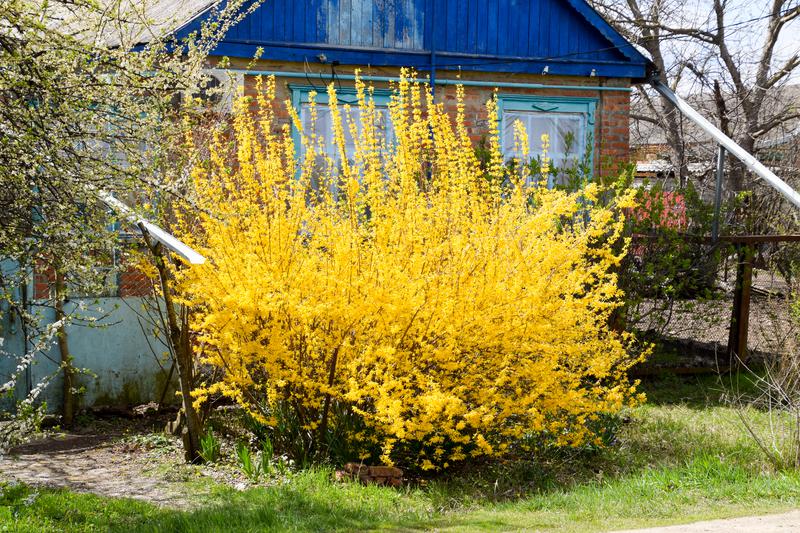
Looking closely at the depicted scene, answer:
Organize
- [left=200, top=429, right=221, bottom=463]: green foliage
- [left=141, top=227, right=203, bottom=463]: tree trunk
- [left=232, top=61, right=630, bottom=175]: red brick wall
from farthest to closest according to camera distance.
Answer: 1. [left=232, top=61, right=630, bottom=175]: red brick wall
2. [left=200, top=429, right=221, bottom=463]: green foliage
3. [left=141, top=227, right=203, bottom=463]: tree trunk

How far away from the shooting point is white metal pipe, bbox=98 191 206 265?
509 centimetres

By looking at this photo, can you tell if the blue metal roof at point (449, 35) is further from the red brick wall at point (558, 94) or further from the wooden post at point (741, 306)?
the wooden post at point (741, 306)

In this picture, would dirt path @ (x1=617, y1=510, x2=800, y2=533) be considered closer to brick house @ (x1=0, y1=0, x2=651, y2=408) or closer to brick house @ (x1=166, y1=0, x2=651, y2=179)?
brick house @ (x1=0, y1=0, x2=651, y2=408)

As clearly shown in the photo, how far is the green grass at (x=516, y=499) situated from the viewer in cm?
524

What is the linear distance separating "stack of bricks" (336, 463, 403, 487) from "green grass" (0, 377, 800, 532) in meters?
0.10

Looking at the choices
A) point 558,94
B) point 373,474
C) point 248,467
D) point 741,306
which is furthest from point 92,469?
point 558,94

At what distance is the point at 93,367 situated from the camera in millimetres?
8359

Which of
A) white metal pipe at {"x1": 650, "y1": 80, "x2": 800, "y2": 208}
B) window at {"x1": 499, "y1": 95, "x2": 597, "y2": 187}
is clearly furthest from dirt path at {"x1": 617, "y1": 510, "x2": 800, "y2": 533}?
window at {"x1": 499, "y1": 95, "x2": 597, "y2": 187}

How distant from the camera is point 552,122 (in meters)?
11.4

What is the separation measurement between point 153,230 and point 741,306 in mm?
6754

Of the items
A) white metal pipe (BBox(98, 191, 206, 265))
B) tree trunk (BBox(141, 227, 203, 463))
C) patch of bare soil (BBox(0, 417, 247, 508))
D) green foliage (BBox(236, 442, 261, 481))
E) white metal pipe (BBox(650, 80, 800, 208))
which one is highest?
white metal pipe (BBox(650, 80, 800, 208))

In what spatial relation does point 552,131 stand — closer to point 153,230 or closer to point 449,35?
point 449,35

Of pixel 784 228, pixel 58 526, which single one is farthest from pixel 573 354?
pixel 784 228

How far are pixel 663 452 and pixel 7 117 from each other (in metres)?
5.18
